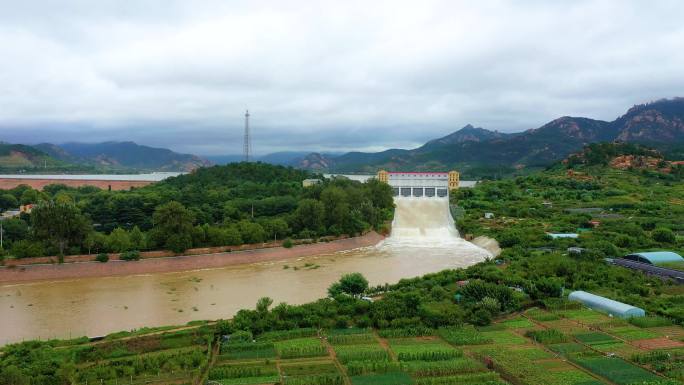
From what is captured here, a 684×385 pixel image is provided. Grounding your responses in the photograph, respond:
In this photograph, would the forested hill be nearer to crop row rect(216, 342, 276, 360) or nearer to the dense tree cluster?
the dense tree cluster

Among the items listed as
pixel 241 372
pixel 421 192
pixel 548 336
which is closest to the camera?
pixel 241 372

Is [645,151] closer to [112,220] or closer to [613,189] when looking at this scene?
[613,189]

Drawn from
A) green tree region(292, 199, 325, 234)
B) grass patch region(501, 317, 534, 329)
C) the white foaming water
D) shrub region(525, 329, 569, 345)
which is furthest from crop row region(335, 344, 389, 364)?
green tree region(292, 199, 325, 234)

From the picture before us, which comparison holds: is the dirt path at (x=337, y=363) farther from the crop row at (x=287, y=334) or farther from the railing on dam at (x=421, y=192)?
the railing on dam at (x=421, y=192)

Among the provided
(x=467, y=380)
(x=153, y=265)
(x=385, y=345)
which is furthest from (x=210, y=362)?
(x=153, y=265)

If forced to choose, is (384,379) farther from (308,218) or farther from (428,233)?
(428,233)

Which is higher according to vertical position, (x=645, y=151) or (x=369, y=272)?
(x=645, y=151)

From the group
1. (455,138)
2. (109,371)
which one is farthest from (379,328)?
(455,138)
